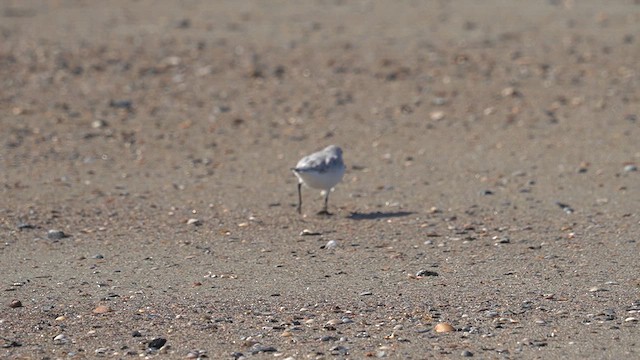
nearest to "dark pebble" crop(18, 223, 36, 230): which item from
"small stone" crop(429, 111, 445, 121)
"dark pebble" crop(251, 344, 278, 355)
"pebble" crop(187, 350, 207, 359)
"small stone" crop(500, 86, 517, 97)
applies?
"pebble" crop(187, 350, 207, 359)

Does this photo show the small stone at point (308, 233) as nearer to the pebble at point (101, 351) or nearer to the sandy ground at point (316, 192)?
the sandy ground at point (316, 192)

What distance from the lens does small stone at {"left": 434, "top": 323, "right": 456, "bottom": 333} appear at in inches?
249

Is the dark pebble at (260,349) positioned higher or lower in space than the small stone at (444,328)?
higher

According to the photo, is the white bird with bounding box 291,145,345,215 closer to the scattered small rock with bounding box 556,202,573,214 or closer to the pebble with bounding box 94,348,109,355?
the scattered small rock with bounding box 556,202,573,214

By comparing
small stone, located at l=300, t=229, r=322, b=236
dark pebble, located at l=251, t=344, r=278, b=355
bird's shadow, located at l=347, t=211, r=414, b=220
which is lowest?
bird's shadow, located at l=347, t=211, r=414, b=220

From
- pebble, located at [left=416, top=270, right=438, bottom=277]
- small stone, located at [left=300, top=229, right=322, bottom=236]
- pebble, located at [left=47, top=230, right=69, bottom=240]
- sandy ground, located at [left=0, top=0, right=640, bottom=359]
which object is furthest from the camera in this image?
small stone, located at [left=300, top=229, right=322, bottom=236]

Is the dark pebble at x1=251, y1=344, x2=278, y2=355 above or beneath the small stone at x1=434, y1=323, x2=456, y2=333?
above

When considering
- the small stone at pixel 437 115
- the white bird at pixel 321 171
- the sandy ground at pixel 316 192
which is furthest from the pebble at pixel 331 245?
the small stone at pixel 437 115

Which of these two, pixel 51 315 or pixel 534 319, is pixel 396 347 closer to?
pixel 534 319

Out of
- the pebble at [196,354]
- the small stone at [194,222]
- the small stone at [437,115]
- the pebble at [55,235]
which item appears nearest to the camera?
the pebble at [196,354]

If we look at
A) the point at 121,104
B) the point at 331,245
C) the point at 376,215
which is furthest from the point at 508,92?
the point at 331,245

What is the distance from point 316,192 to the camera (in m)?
10.2

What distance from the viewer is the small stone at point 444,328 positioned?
249 inches

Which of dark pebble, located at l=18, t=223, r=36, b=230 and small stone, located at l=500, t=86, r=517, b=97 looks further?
small stone, located at l=500, t=86, r=517, b=97
